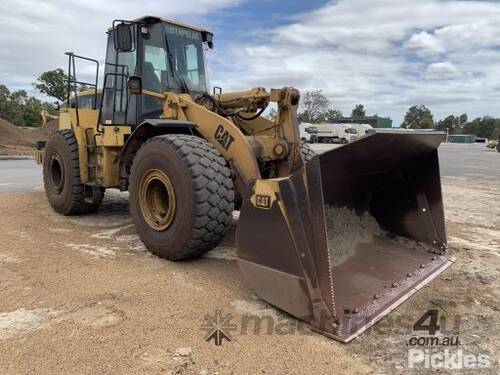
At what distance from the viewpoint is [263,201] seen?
3336mm

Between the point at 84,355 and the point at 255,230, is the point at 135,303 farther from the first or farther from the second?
the point at 255,230

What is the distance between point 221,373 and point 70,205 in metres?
4.67

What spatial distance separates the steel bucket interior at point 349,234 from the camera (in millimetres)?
3068

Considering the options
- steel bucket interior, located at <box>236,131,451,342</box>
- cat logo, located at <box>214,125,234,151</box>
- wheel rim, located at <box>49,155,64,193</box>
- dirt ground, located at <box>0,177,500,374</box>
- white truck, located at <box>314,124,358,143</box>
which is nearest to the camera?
dirt ground, located at <box>0,177,500,374</box>

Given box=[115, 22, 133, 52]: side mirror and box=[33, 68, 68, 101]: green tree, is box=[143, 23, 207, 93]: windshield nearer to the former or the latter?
box=[115, 22, 133, 52]: side mirror

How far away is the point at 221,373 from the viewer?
2.55 meters

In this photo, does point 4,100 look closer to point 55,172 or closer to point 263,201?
point 55,172

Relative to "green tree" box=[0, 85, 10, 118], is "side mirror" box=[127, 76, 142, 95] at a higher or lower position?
lower

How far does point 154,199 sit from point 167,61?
74.6 inches

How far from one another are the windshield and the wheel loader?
16mm

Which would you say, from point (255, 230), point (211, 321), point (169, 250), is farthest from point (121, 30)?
point (211, 321)

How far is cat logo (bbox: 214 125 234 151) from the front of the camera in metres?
4.53

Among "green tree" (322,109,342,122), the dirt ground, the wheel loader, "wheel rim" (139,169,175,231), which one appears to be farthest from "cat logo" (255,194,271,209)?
"green tree" (322,109,342,122)

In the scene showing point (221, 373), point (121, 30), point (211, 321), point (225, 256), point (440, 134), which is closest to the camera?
point (221, 373)
